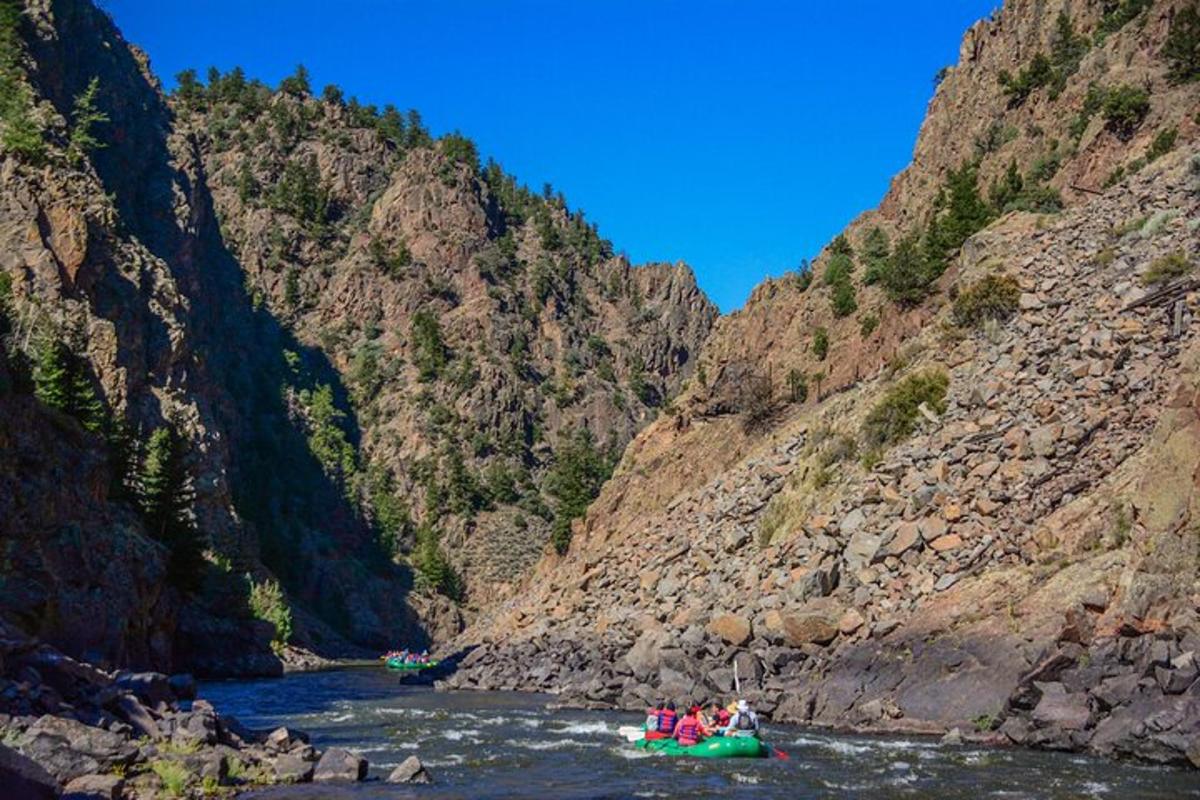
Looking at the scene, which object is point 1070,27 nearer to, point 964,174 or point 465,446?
point 964,174

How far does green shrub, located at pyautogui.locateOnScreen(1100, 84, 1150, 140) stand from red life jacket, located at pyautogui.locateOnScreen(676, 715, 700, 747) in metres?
38.7

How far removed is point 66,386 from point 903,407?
43475 millimetres

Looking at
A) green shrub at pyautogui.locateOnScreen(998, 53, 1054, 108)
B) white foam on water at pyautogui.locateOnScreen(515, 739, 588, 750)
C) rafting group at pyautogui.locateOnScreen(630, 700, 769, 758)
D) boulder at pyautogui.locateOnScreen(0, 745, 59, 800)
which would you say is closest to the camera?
boulder at pyautogui.locateOnScreen(0, 745, 59, 800)

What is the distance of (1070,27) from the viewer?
61750 mm

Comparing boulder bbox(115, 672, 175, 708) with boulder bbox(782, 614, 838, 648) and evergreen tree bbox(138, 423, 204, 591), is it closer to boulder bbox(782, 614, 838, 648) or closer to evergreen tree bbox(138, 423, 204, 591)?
boulder bbox(782, 614, 838, 648)

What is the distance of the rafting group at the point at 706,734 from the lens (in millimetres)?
24453

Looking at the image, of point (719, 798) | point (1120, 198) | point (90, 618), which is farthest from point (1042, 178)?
point (90, 618)

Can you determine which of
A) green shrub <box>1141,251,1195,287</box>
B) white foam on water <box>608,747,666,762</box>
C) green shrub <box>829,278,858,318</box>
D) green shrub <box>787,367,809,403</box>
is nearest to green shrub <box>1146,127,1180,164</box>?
green shrub <box>1141,251,1195,287</box>

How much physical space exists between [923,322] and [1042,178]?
1138 centimetres

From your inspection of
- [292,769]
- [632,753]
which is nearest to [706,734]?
[632,753]

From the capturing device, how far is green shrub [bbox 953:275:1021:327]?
41.2 m

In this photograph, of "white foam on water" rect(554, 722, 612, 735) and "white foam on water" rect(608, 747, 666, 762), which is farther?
"white foam on water" rect(554, 722, 612, 735)

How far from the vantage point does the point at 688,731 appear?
26.1m

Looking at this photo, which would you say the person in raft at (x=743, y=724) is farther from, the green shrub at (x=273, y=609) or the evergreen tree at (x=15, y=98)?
the evergreen tree at (x=15, y=98)
